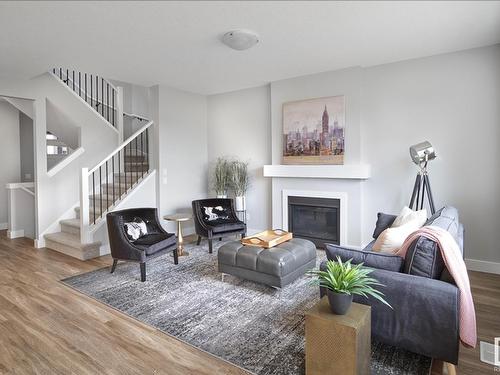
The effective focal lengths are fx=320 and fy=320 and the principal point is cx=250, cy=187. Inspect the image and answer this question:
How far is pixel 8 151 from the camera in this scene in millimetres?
6496

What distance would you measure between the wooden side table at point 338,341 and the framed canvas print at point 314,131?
331cm

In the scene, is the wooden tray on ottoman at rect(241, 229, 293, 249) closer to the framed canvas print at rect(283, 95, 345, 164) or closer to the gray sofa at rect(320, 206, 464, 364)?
the gray sofa at rect(320, 206, 464, 364)

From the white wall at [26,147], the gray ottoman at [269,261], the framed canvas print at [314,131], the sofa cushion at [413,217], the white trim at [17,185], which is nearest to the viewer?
the sofa cushion at [413,217]

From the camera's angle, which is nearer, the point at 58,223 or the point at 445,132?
the point at 445,132

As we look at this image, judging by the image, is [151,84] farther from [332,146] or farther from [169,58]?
[332,146]

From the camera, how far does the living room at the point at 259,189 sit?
2125 millimetres

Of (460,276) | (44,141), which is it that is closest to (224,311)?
(460,276)

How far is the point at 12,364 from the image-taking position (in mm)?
2162

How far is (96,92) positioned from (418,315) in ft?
22.0

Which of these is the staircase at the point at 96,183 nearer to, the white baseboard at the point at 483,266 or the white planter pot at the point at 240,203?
the white planter pot at the point at 240,203

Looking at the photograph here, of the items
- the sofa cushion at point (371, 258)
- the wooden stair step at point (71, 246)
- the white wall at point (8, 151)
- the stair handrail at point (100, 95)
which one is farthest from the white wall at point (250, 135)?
the white wall at point (8, 151)

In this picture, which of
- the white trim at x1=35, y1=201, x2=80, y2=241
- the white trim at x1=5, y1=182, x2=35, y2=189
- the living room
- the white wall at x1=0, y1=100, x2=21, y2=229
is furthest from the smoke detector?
the white wall at x1=0, y1=100, x2=21, y2=229

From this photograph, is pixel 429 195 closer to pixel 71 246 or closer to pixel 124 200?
pixel 124 200

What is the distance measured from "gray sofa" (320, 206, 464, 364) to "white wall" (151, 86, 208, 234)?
4203 mm
